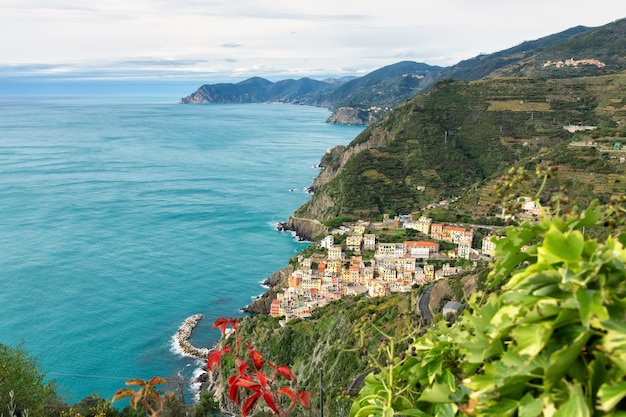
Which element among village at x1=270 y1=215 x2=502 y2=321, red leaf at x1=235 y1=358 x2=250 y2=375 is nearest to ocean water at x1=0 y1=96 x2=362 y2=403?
village at x1=270 y1=215 x2=502 y2=321

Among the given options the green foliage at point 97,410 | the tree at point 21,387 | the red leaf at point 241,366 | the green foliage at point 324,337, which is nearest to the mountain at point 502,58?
the green foliage at point 324,337

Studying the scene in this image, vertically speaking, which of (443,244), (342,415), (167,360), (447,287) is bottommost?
(167,360)

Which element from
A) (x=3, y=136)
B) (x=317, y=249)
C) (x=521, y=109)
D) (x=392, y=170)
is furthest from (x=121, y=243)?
(x=3, y=136)

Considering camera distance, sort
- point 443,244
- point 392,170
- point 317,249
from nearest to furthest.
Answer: point 443,244 → point 317,249 → point 392,170

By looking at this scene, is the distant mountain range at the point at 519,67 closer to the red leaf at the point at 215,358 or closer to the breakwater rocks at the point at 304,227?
the breakwater rocks at the point at 304,227

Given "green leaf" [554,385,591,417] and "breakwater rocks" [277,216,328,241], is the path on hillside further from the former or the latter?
"breakwater rocks" [277,216,328,241]

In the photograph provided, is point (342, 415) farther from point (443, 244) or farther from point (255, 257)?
point (255, 257)

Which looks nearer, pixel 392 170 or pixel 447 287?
pixel 447 287
